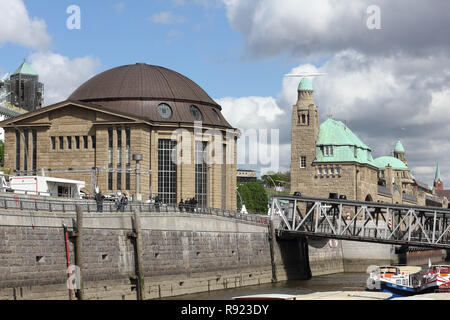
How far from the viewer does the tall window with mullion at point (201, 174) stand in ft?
327

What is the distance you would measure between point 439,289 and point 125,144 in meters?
45.6

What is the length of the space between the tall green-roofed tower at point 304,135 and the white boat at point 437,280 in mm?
94341

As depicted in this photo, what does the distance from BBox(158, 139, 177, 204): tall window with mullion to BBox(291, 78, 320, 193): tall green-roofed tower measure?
Answer: 215 feet

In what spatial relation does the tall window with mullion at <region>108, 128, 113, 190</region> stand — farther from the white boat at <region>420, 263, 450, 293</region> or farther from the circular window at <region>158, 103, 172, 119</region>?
the white boat at <region>420, 263, 450, 293</region>

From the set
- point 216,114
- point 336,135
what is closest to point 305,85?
point 336,135

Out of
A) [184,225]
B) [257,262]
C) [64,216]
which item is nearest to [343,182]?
[257,262]

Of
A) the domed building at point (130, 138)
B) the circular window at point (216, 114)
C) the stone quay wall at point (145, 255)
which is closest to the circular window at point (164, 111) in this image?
the domed building at point (130, 138)

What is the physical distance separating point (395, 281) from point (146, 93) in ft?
149

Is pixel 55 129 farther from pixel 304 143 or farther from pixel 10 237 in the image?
pixel 304 143

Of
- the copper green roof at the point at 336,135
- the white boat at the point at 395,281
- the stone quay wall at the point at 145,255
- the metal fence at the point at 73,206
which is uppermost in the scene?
the copper green roof at the point at 336,135

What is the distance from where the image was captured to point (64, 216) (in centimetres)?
5062

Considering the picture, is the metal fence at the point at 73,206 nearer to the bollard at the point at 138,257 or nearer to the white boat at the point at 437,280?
the bollard at the point at 138,257

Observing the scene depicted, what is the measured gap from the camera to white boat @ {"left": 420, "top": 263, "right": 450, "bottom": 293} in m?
60.3

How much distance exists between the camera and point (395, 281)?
6384 cm
